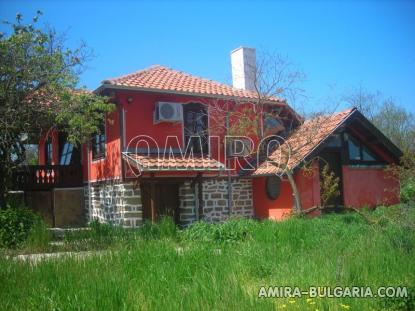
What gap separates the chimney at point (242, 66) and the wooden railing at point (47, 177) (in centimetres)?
747

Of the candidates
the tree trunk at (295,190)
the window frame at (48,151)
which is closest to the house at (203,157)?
the tree trunk at (295,190)

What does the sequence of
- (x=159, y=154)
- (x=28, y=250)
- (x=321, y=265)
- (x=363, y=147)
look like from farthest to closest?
1. (x=363, y=147)
2. (x=159, y=154)
3. (x=28, y=250)
4. (x=321, y=265)

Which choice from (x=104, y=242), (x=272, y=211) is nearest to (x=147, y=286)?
(x=104, y=242)

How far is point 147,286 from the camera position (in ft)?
17.2

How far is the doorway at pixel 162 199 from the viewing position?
14.5 m

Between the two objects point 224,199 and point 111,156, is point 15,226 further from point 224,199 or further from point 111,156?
point 224,199

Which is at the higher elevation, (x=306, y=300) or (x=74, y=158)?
(x=74, y=158)

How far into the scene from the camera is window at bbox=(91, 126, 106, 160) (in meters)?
15.4

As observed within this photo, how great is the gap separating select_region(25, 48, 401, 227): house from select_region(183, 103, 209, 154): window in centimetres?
4

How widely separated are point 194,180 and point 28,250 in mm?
6489

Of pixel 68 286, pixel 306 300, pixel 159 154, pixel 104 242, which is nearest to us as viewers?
pixel 306 300

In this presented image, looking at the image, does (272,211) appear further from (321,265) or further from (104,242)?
(321,265)

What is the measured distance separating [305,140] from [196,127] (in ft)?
12.8

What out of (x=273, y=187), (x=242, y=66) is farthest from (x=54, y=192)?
(x=242, y=66)
